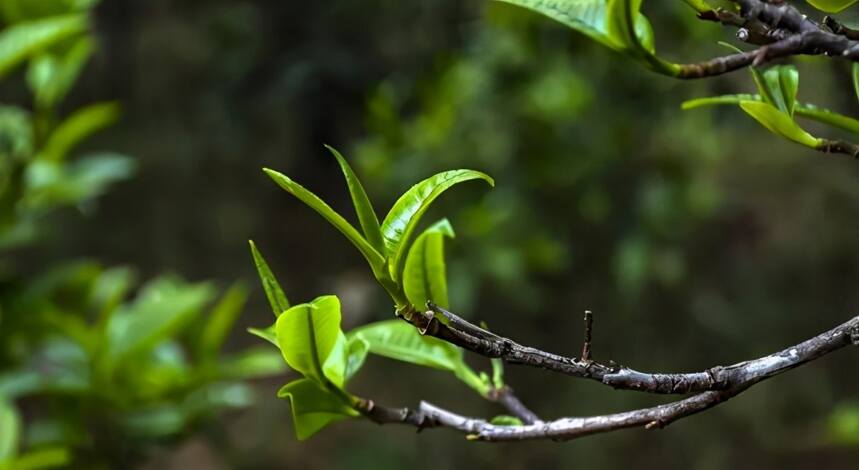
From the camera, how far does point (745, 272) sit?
1.86 metres

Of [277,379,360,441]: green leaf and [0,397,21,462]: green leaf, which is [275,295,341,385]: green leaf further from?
[0,397,21,462]: green leaf

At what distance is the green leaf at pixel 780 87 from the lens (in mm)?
408

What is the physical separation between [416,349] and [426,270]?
0.13 m

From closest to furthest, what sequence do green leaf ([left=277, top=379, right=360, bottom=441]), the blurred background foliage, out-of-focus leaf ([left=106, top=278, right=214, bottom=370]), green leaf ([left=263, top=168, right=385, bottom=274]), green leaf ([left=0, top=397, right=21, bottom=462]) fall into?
1. green leaf ([left=263, top=168, right=385, bottom=274])
2. green leaf ([left=277, top=379, right=360, bottom=441])
3. green leaf ([left=0, top=397, right=21, bottom=462])
4. out-of-focus leaf ([left=106, top=278, right=214, bottom=370])
5. the blurred background foliage

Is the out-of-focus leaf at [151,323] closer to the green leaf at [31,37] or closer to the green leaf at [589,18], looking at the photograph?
the green leaf at [31,37]

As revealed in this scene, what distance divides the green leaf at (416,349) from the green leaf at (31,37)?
583 mm

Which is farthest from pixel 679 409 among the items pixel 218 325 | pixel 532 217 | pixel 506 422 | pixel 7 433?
pixel 532 217

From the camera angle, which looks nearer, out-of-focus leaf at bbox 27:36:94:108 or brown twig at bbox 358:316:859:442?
brown twig at bbox 358:316:859:442

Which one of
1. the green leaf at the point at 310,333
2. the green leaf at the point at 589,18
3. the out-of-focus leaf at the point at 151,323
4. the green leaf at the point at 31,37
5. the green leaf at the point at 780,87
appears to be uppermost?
the green leaf at the point at 589,18

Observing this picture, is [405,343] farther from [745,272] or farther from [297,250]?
[297,250]

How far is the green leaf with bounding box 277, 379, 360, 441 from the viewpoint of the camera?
1.51ft

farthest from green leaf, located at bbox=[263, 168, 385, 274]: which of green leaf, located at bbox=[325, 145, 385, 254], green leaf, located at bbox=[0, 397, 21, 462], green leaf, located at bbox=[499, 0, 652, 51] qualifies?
green leaf, located at bbox=[0, 397, 21, 462]

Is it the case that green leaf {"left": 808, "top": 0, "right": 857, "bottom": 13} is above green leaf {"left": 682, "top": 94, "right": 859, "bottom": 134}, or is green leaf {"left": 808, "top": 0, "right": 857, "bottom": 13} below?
above

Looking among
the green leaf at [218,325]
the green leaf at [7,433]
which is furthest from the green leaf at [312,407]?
the green leaf at [218,325]
